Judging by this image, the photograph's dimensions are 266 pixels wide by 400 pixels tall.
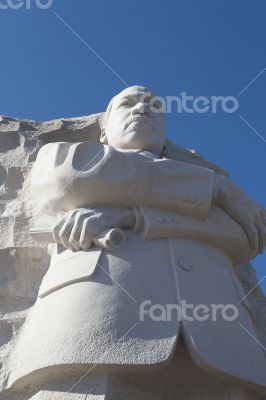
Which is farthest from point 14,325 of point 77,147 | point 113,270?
point 77,147

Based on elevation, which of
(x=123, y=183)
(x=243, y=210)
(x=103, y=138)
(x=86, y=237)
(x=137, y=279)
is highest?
(x=103, y=138)

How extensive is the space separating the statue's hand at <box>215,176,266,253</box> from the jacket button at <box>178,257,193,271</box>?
Result: 50 cm

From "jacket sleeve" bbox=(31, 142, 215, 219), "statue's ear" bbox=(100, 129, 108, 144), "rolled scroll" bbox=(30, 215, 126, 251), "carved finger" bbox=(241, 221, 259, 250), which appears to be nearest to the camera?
"rolled scroll" bbox=(30, 215, 126, 251)

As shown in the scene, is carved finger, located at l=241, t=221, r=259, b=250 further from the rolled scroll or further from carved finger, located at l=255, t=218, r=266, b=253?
the rolled scroll

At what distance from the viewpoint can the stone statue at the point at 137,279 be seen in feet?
8.98

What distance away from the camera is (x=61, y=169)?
11.0 ft

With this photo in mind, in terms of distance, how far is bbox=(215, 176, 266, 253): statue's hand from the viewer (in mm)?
3512

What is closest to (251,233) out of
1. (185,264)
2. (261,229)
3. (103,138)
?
(261,229)

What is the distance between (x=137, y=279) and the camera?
3.01m

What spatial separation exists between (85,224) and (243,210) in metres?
0.95

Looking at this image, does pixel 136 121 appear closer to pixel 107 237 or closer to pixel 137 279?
pixel 107 237

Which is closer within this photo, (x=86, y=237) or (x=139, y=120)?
(x=86, y=237)

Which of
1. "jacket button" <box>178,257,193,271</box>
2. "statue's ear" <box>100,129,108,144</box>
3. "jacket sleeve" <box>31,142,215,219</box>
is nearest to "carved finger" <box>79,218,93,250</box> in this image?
"jacket sleeve" <box>31,142,215,219</box>

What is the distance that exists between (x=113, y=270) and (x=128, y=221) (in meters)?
0.37
